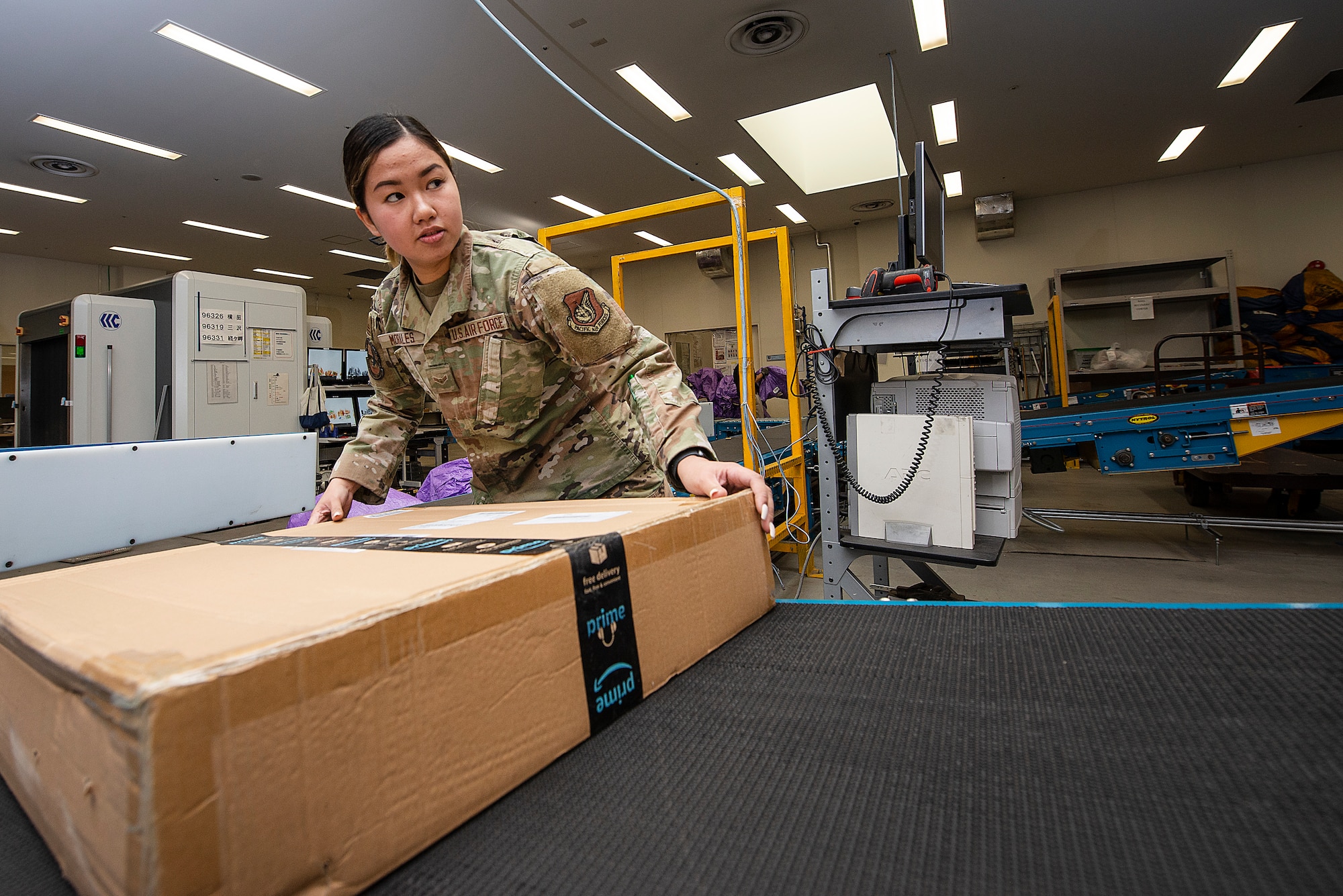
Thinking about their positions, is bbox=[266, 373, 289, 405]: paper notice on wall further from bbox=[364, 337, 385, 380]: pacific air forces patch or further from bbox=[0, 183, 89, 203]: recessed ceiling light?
bbox=[0, 183, 89, 203]: recessed ceiling light

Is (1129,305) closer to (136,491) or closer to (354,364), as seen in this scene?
(354,364)

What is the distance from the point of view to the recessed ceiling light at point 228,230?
6.98 metres

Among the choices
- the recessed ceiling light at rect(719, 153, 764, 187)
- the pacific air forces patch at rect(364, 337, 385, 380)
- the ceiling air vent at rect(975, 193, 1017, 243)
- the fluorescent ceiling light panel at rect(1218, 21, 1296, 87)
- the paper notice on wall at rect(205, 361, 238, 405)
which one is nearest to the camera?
the pacific air forces patch at rect(364, 337, 385, 380)

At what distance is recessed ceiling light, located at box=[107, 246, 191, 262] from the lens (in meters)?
7.80

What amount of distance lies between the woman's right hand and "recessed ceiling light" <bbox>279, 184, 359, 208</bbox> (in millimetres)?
6083

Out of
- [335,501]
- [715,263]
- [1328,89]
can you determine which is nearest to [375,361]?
[335,501]

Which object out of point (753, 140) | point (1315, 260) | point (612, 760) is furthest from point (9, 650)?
point (1315, 260)

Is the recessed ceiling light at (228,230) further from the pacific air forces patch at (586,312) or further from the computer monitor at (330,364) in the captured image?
the pacific air forces patch at (586,312)

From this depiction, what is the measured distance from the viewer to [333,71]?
161 inches

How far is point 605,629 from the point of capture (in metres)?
0.48

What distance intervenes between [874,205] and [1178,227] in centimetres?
326

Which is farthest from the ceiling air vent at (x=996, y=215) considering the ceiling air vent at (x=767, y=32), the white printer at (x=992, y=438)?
the white printer at (x=992, y=438)

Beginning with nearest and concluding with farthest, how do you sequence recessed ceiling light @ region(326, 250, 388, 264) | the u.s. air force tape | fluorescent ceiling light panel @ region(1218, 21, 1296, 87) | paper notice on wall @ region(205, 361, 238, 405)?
the u.s. air force tape, paper notice on wall @ region(205, 361, 238, 405), fluorescent ceiling light panel @ region(1218, 21, 1296, 87), recessed ceiling light @ region(326, 250, 388, 264)

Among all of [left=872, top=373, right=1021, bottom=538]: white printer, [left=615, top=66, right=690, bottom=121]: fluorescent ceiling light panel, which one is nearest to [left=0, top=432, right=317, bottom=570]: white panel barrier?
[left=872, top=373, right=1021, bottom=538]: white printer
